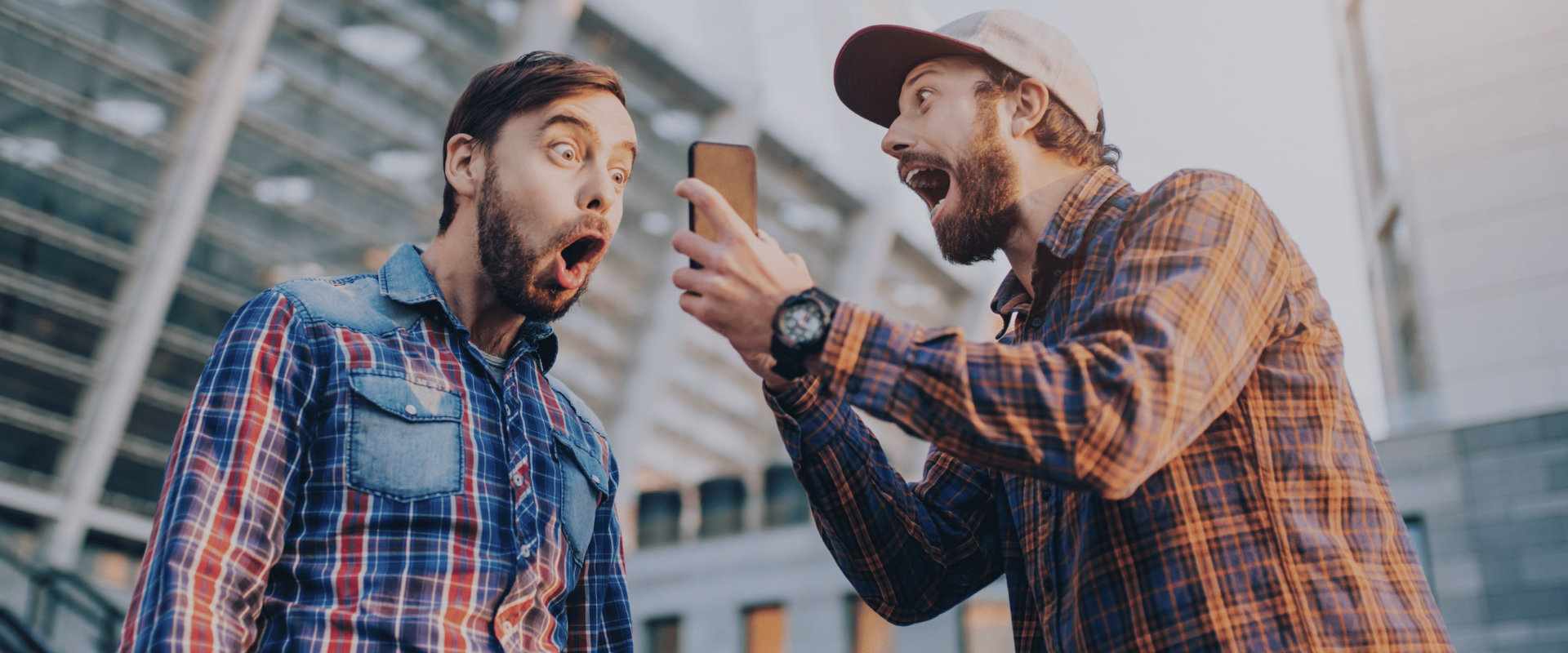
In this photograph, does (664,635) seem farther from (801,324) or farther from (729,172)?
(801,324)

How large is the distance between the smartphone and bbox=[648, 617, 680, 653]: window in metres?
25.0

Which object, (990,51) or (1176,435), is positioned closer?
(1176,435)

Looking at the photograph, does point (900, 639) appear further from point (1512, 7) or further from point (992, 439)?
point (992, 439)

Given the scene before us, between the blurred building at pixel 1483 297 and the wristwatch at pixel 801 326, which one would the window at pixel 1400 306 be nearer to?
the blurred building at pixel 1483 297

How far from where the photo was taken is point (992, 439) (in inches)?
83.4

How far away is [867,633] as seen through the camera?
23781 mm

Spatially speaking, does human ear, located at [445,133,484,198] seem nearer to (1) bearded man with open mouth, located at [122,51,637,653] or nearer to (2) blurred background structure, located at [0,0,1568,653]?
(1) bearded man with open mouth, located at [122,51,637,653]

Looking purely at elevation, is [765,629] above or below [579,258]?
below

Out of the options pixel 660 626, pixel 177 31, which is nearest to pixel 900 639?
pixel 660 626

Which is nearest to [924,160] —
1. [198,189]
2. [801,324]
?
[801,324]

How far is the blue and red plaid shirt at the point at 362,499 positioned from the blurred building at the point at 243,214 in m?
19.8

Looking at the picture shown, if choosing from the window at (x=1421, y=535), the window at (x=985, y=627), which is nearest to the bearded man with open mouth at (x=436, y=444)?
the window at (x=1421, y=535)

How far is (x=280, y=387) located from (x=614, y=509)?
94cm

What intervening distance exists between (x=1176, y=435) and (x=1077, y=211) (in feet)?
2.73
